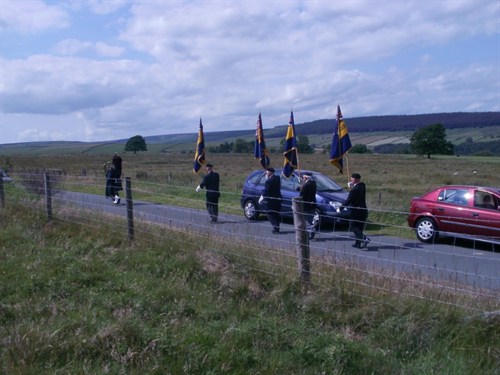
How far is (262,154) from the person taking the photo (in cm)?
1748

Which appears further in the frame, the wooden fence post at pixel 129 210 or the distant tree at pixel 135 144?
the distant tree at pixel 135 144

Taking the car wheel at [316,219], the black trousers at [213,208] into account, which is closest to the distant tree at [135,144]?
the black trousers at [213,208]

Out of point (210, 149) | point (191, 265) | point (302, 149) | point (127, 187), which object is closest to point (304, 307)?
point (191, 265)

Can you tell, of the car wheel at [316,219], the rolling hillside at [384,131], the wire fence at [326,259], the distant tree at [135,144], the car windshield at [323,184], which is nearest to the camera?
the wire fence at [326,259]

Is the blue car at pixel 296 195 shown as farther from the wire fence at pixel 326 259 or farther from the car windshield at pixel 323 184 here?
the wire fence at pixel 326 259

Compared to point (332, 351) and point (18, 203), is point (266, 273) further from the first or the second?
point (18, 203)

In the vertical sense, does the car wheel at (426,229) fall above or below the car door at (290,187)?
below

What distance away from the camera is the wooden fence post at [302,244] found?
684 cm

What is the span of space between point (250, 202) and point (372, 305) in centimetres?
1259

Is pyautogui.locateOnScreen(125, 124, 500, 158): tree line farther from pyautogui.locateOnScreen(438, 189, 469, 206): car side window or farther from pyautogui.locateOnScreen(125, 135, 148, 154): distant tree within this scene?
pyautogui.locateOnScreen(438, 189, 469, 206): car side window

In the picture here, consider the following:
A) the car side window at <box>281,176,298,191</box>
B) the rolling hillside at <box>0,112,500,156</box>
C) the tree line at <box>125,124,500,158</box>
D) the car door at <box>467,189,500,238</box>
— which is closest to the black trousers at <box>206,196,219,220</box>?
the car side window at <box>281,176,298,191</box>

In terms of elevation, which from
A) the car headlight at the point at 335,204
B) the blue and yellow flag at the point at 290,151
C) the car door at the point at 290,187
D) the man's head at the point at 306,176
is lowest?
the car headlight at the point at 335,204

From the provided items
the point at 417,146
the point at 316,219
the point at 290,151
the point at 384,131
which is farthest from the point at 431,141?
the point at 316,219

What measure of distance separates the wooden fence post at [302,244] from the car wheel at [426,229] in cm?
821
